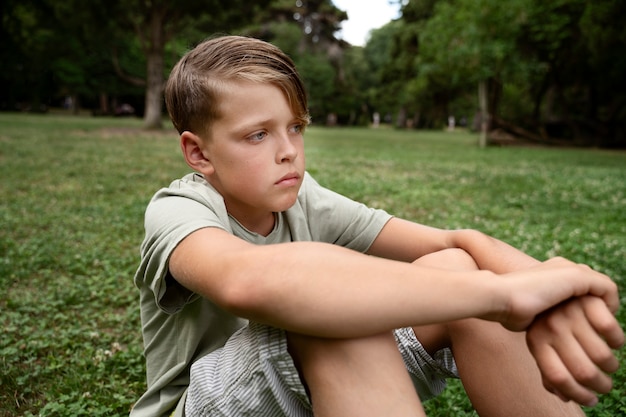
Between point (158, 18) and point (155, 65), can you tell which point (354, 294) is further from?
point (155, 65)

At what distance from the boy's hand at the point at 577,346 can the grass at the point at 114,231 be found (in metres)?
1.43

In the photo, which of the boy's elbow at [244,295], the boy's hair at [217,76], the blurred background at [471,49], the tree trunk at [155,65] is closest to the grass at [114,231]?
the boy's hair at [217,76]

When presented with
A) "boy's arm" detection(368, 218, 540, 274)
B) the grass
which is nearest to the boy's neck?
"boy's arm" detection(368, 218, 540, 274)

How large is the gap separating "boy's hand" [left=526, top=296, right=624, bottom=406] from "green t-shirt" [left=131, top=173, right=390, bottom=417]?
894 millimetres

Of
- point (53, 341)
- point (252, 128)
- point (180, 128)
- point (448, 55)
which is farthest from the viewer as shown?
point (448, 55)

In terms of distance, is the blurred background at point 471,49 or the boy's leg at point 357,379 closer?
the boy's leg at point 357,379

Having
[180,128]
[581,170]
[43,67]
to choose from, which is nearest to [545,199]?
[581,170]

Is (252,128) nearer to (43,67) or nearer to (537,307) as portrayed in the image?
(537,307)

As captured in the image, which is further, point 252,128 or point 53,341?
point 53,341

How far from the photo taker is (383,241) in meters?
2.29

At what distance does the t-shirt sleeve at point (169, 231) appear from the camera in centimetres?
161

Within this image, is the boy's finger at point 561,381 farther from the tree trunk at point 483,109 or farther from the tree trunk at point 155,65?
the tree trunk at point 155,65

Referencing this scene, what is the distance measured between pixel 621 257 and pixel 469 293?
15.0 ft

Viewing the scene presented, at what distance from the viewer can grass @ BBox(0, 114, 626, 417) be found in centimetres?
300
